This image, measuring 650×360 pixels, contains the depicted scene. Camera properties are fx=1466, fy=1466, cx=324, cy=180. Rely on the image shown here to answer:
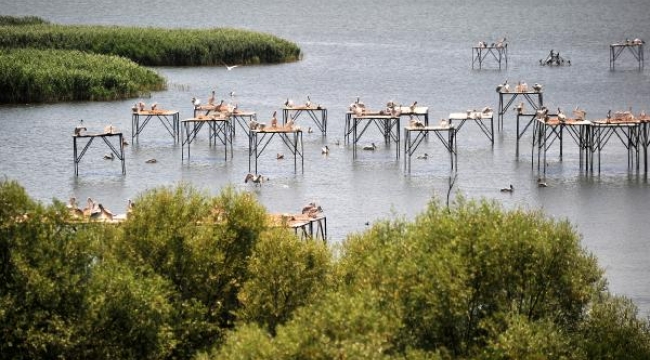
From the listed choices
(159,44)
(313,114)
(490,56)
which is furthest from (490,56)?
(313,114)

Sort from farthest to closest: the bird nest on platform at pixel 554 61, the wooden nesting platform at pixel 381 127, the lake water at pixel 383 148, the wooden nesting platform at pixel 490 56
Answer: the bird nest on platform at pixel 554 61
the wooden nesting platform at pixel 490 56
the wooden nesting platform at pixel 381 127
the lake water at pixel 383 148

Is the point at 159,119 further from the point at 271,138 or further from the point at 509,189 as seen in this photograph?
the point at 509,189

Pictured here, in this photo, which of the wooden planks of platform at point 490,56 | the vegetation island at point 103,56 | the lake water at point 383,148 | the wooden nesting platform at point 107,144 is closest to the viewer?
the lake water at point 383,148

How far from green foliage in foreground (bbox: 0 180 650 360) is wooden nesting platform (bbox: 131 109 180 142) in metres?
27.2

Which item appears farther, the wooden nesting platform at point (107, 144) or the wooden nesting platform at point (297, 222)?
the wooden nesting platform at point (107, 144)

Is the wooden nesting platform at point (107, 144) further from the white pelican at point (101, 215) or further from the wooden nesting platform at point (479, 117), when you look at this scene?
the white pelican at point (101, 215)

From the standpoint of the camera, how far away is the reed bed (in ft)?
294

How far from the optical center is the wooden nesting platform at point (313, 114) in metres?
59.0

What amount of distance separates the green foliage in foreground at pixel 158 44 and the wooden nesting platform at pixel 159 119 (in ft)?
77.2

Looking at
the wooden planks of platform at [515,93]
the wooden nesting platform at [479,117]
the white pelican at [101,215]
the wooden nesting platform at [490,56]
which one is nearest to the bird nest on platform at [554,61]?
the wooden nesting platform at [490,56]

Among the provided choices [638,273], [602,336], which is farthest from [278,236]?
[638,273]

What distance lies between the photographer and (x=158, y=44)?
3561 inches

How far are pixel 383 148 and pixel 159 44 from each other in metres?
35.7

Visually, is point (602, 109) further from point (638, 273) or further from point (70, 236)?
point (70, 236)
